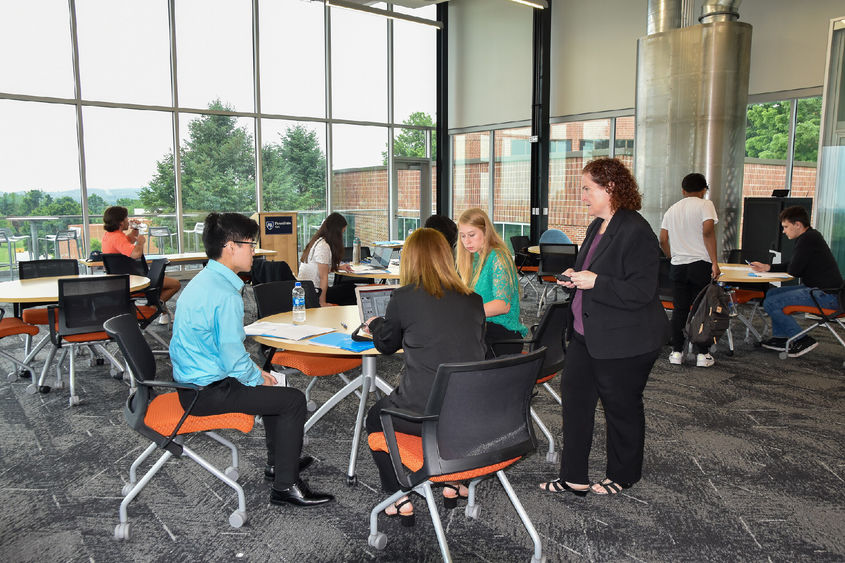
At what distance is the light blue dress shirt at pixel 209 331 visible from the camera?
8.98ft

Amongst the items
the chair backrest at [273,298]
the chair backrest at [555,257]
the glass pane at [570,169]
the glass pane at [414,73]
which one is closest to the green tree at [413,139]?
the glass pane at [414,73]

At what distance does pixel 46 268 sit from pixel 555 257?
568 cm

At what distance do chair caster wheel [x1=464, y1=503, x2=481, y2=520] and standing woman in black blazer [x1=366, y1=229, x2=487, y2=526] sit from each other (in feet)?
1.92

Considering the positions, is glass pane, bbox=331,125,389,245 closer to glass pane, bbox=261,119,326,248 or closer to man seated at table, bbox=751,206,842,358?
glass pane, bbox=261,119,326,248

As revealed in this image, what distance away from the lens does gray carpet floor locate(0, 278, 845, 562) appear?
2744mm

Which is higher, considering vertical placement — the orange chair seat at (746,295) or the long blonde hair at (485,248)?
the long blonde hair at (485,248)

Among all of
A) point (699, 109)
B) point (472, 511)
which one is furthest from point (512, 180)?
point (472, 511)

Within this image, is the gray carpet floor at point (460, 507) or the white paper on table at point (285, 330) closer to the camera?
the gray carpet floor at point (460, 507)

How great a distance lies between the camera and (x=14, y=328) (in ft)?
16.1

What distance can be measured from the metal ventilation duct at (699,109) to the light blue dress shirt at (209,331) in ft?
22.4

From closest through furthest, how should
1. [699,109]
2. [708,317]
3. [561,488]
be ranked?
[561,488], [708,317], [699,109]

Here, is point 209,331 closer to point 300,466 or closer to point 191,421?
point 191,421

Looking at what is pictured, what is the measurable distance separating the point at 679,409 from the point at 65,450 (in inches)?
158

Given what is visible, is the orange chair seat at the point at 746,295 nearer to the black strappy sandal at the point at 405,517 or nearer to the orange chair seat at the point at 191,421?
the black strappy sandal at the point at 405,517
